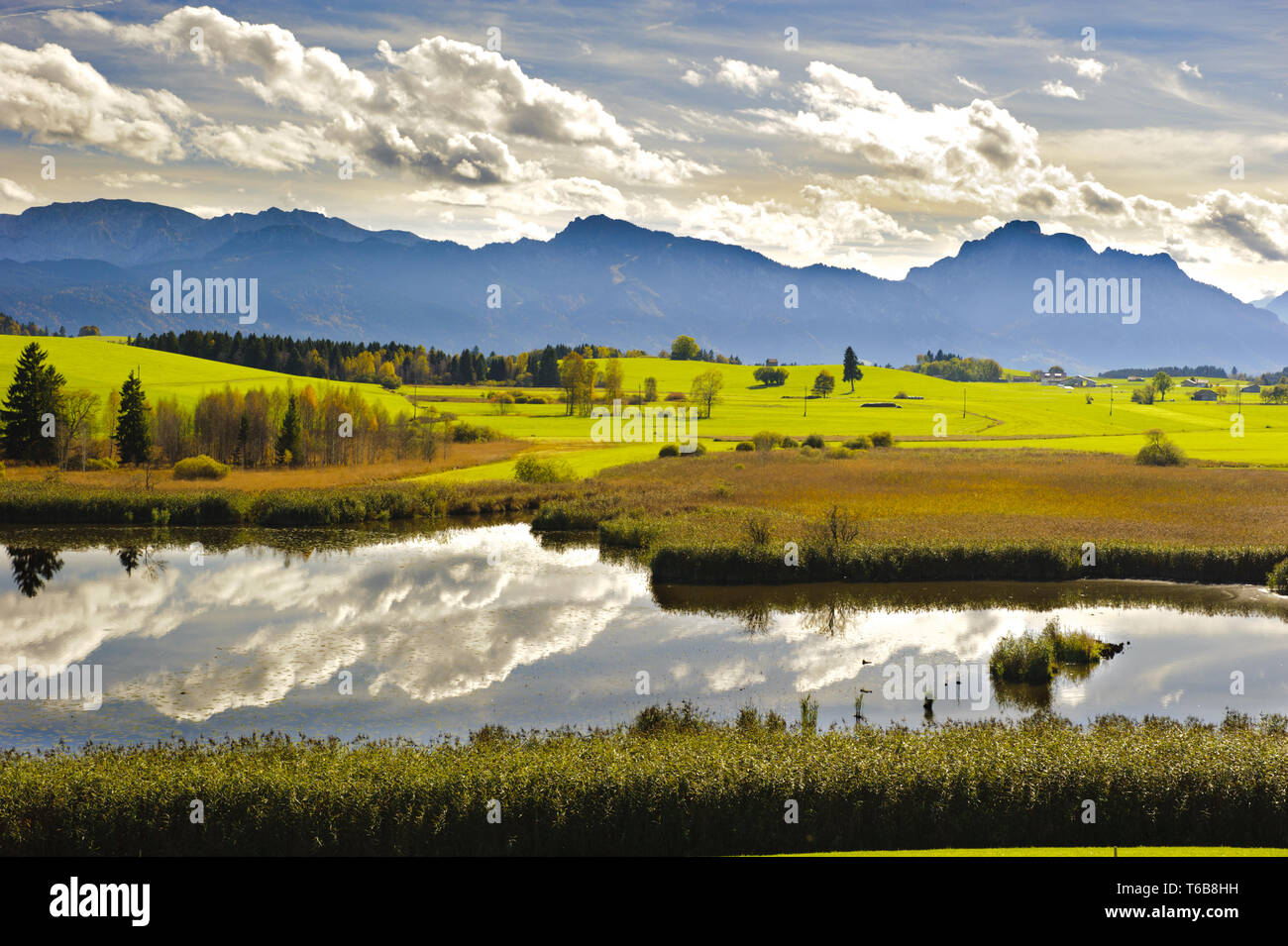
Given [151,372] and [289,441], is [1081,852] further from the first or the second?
[151,372]

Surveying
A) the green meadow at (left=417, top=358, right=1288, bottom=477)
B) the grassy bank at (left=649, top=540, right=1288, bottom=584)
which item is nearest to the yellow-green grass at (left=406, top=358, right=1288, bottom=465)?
the green meadow at (left=417, top=358, right=1288, bottom=477)

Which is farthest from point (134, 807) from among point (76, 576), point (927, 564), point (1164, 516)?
point (1164, 516)

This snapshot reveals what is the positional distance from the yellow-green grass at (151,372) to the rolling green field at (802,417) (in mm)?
210

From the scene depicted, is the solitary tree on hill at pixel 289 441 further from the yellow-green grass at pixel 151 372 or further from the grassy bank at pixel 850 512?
the grassy bank at pixel 850 512

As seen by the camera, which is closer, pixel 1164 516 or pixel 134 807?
pixel 134 807

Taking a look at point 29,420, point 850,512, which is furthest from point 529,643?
point 29,420

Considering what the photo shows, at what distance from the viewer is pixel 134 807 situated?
21.8 m

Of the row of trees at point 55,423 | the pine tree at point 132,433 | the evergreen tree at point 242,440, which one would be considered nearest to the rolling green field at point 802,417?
the evergreen tree at point 242,440

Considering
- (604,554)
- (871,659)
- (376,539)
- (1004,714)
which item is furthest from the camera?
(376,539)

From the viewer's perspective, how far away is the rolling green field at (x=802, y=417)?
116625 mm

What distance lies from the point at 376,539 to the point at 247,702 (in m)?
33.7
